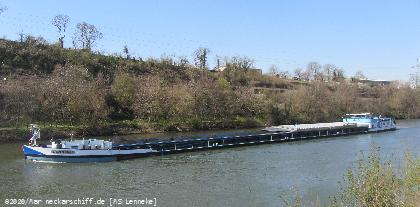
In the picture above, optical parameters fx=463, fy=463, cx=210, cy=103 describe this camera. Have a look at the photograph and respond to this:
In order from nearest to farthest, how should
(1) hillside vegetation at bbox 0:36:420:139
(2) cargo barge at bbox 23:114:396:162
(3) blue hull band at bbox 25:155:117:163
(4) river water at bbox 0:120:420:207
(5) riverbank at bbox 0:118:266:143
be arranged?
(4) river water at bbox 0:120:420:207 → (3) blue hull band at bbox 25:155:117:163 → (2) cargo barge at bbox 23:114:396:162 → (5) riverbank at bbox 0:118:266:143 → (1) hillside vegetation at bbox 0:36:420:139

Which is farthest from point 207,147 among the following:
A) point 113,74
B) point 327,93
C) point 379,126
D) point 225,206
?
point 327,93

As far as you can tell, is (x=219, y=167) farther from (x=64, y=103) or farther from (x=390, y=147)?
(x=64, y=103)

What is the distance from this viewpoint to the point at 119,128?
242 feet

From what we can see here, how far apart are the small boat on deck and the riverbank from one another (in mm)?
17852

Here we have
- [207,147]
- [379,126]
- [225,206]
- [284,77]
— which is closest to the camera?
[225,206]

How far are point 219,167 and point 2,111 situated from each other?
40891 millimetres

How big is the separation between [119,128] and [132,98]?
11529mm

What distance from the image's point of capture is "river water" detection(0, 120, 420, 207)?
29.5 m

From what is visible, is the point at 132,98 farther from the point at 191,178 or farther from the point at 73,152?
the point at 191,178

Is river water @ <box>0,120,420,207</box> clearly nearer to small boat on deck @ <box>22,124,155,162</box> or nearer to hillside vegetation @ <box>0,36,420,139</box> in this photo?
small boat on deck @ <box>22,124,155,162</box>

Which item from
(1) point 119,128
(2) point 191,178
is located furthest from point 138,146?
(1) point 119,128

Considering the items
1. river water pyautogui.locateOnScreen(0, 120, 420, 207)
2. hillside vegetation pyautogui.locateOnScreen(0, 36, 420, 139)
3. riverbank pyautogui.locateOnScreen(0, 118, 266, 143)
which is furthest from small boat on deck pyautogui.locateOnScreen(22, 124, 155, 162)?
hillside vegetation pyautogui.locateOnScreen(0, 36, 420, 139)

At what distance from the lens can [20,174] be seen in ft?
120

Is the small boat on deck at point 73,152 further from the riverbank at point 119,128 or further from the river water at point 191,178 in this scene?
the riverbank at point 119,128
